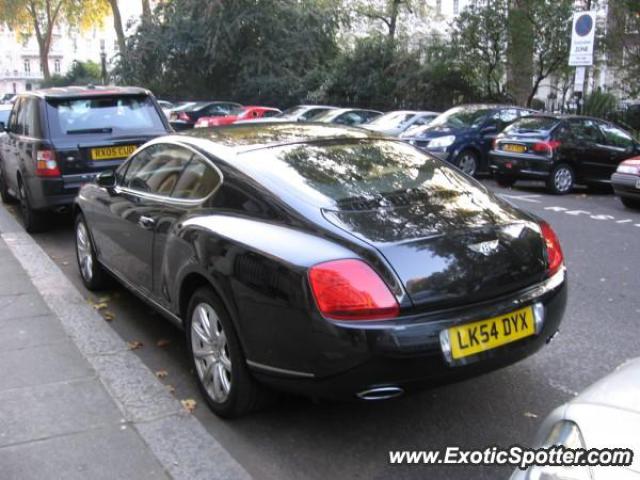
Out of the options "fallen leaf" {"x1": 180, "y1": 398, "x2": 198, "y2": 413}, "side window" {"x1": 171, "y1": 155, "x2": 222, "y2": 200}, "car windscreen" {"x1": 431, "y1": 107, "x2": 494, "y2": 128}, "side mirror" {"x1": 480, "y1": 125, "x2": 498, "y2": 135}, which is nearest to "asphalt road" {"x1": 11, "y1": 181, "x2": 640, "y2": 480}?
"fallen leaf" {"x1": 180, "y1": 398, "x2": 198, "y2": 413}

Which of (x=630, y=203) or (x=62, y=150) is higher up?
(x=62, y=150)

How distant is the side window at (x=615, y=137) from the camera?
1334 cm

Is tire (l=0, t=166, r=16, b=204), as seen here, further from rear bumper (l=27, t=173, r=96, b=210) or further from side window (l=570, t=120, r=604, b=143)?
side window (l=570, t=120, r=604, b=143)

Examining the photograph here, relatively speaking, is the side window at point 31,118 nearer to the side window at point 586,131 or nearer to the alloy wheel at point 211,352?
the alloy wheel at point 211,352

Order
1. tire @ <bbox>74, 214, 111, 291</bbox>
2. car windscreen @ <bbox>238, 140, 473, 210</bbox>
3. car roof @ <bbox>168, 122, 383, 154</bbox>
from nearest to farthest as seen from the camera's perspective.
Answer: car windscreen @ <bbox>238, 140, 473, 210</bbox>, car roof @ <bbox>168, 122, 383, 154</bbox>, tire @ <bbox>74, 214, 111, 291</bbox>

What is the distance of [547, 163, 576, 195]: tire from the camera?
12.7m

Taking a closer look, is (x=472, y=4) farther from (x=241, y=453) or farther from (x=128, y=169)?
(x=241, y=453)

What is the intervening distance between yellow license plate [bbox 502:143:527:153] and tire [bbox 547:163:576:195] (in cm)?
69

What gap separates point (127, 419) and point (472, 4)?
2169 cm

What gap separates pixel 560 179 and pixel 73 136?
8.73m

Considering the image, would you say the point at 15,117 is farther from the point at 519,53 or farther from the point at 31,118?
the point at 519,53

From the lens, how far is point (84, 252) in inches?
243

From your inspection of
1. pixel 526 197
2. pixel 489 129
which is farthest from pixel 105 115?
pixel 489 129

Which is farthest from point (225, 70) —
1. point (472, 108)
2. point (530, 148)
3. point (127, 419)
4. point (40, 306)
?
point (127, 419)
